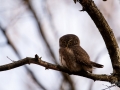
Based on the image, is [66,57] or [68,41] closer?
[66,57]

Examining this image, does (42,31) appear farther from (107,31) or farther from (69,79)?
(107,31)

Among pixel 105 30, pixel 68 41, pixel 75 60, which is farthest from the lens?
pixel 68 41

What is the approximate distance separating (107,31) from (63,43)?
679 mm

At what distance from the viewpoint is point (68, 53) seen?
8.66ft

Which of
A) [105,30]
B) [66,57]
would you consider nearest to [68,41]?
[66,57]

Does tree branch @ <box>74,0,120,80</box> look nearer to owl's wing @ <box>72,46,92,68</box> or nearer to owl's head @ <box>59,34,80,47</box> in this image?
owl's wing @ <box>72,46,92,68</box>

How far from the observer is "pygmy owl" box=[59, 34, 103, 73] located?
8.05 ft

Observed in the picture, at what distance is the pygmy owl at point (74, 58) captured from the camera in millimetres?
2453

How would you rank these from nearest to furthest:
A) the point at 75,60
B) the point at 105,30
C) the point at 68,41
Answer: the point at 105,30 → the point at 75,60 → the point at 68,41

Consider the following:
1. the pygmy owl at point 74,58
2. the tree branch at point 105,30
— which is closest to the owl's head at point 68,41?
the pygmy owl at point 74,58

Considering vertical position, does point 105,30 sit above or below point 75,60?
above

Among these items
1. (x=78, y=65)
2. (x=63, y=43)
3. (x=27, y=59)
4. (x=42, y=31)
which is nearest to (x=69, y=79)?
(x=42, y=31)

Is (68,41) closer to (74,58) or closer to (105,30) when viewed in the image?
(74,58)

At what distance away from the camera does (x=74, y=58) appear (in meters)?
2.54
